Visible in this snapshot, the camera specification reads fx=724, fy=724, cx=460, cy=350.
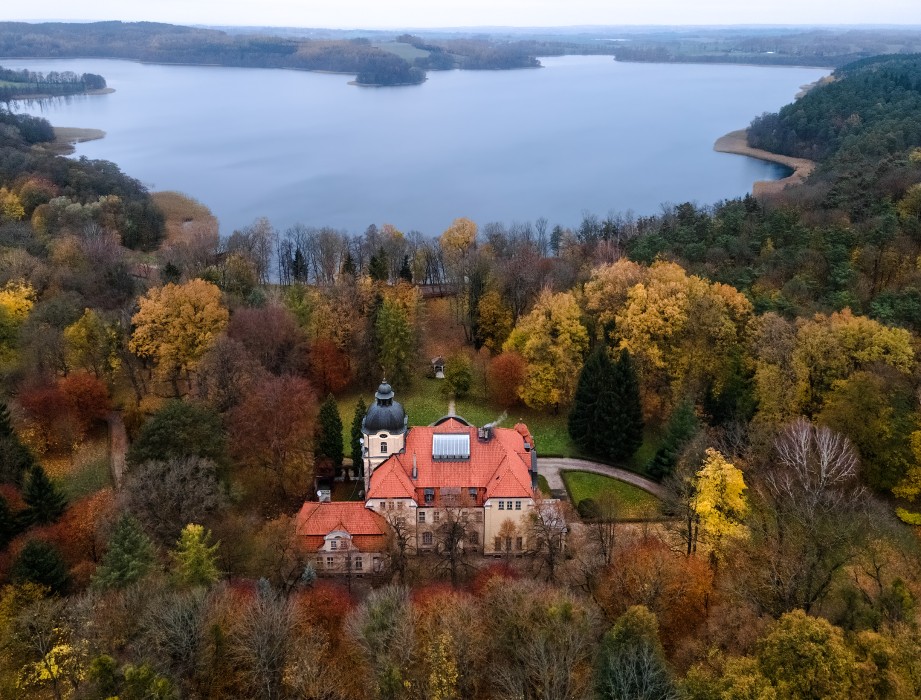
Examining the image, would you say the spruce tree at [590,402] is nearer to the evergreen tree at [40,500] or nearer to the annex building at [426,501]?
the annex building at [426,501]

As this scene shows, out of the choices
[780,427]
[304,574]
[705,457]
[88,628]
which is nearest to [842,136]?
[780,427]

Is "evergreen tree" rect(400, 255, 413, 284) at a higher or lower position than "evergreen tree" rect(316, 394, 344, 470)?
higher

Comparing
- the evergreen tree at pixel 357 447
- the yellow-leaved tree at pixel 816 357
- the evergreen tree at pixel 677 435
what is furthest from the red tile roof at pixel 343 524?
the yellow-leaved tree at pixel 816 357

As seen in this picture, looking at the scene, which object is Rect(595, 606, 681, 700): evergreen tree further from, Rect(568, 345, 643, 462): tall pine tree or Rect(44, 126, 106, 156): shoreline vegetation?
Rect(44, 126, 106, 156): shoreline vegetation

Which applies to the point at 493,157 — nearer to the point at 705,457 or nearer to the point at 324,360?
the point at 324,360

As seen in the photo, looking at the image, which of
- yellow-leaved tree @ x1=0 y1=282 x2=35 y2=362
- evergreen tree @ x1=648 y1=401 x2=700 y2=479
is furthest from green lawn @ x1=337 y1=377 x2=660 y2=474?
yellow-leaved tree @ x1=0 y1=282 x2=35 y2=362
